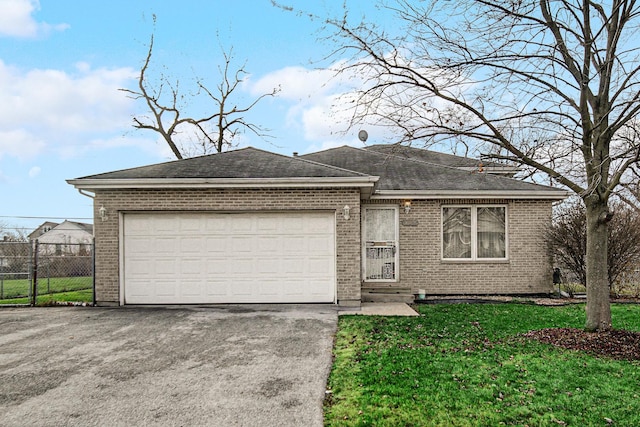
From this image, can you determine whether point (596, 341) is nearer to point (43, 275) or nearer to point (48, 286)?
point (48, 286)

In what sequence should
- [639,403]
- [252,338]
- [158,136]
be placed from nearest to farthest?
[639,403] < [252,338] < [158,136]

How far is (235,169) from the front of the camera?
10.5m

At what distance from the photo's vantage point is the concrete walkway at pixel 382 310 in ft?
30.3

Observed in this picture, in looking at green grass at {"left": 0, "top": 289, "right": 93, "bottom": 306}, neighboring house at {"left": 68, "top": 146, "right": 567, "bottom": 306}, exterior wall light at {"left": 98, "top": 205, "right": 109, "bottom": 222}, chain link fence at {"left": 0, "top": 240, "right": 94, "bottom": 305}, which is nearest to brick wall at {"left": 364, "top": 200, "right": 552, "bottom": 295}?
neighboring house at {"left": 68, "top": 146, "right": 567, "bottom": 306}

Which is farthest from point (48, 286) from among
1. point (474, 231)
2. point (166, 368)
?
point (474, 231)

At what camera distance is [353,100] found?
7.43 m

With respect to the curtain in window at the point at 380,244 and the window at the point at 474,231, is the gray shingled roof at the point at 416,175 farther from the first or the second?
the curtain in window at the point at 380,244

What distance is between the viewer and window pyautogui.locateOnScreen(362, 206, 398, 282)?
12.1m

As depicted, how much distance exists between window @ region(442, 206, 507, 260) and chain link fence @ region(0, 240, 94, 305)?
9.74 metres

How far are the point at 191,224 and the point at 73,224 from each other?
2254 centimetres

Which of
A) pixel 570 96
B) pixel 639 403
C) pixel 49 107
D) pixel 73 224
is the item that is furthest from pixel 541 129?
pixel 73 224

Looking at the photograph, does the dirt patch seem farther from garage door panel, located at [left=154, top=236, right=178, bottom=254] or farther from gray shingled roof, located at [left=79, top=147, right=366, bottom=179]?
garage door panel, located at [left=154, top=236, right=178, bottom=254]

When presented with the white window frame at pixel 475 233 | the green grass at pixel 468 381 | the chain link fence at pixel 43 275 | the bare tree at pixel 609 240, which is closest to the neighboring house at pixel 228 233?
the chain link fence at pixel 43 275

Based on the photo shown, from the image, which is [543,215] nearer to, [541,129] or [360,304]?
[541,129]
